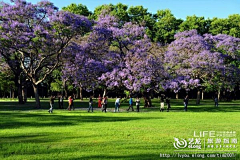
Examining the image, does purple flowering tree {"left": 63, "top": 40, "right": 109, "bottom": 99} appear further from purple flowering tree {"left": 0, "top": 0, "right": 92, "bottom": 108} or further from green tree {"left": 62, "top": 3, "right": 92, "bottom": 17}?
green tree {"left": 62, "top": 3, "right": 92, "bottom": 17}

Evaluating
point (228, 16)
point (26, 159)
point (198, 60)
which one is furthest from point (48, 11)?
point (228, 16)

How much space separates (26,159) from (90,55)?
26320mm

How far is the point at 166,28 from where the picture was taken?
198ft

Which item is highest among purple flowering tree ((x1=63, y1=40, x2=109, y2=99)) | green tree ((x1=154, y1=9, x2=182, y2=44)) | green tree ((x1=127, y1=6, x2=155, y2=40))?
green tree ((x1=127, y1=6, x2=155, y2=40))

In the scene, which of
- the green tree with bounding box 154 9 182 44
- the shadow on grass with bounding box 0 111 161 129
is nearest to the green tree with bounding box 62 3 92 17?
the green tree with bounding box 154 9 182 44

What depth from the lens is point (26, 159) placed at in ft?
30.3

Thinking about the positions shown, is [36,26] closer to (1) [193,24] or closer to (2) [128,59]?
(2) [128,59]

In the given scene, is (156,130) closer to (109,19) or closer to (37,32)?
(37,32)

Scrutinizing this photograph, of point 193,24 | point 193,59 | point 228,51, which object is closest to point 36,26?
point 193,59

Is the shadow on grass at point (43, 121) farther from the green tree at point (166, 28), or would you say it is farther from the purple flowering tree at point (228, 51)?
the green tree at point (166, 28)

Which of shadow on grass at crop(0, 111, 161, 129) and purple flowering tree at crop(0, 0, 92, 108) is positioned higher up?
purple flowering tree at crop(0, 0, 92, 108)

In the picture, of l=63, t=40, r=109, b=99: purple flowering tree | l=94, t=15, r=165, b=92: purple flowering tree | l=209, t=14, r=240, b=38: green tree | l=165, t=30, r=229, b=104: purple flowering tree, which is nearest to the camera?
l=94, t=15, r=165, b=92: purple flowering tree

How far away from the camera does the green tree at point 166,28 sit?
194 ft

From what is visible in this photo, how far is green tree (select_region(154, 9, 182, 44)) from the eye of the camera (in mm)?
59250
